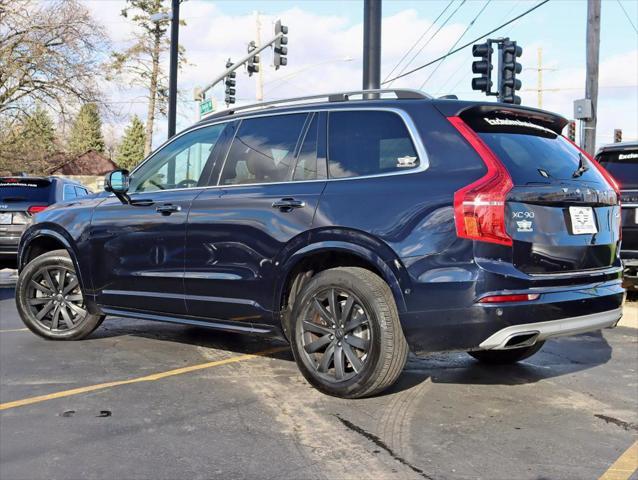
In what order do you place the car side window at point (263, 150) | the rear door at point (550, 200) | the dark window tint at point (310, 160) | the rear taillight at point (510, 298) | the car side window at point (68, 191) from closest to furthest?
the rear taillight at point (510, 298) → the rear door at point (550, 200) → the dark window tint at point (310, 160) → the car side window at point (263, 150) → the car side window at point (68, 191)

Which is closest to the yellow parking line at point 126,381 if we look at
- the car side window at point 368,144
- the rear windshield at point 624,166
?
the car side window at point 368,144

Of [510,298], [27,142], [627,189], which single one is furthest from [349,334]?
[27,142]

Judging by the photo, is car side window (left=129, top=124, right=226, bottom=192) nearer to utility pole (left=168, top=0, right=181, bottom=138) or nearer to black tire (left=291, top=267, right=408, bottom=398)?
black tire (left=291, top=267, right=408, bottom=398)

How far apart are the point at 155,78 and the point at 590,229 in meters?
50.6

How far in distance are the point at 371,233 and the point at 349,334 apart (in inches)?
26.7

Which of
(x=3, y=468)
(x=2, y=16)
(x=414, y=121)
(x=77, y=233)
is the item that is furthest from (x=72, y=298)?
(x=2, y=16)

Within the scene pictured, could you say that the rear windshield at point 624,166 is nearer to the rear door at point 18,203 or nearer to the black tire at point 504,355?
the black tire at point 504,355

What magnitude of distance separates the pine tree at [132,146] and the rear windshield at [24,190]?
67.2 m

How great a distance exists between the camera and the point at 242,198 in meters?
5.07

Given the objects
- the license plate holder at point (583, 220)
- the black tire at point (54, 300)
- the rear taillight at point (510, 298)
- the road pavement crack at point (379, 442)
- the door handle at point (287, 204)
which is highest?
the door handle at point (287, 204)

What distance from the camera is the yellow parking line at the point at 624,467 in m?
3.37

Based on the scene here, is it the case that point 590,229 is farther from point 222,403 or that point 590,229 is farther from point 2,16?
point 2,16

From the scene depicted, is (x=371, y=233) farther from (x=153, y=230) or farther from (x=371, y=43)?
(x=371, y=43)

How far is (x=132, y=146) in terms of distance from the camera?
8069 centimetres
